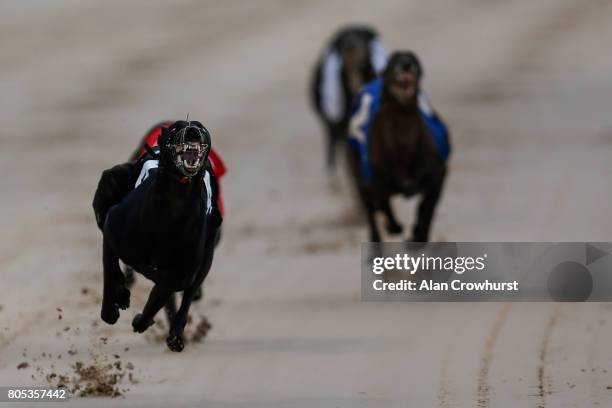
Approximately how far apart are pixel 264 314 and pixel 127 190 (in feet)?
9.61

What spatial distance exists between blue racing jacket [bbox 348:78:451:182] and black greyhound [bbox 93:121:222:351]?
3154mm

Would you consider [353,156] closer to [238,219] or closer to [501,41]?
[238,219]

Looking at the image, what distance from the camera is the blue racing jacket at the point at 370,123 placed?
32.8 ft

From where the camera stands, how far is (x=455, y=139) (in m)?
17.2

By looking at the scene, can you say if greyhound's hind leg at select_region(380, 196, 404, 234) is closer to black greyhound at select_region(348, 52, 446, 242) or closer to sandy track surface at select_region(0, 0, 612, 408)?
black greyhound at select_region(348, 52, 446, 242)

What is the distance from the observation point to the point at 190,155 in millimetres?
6324

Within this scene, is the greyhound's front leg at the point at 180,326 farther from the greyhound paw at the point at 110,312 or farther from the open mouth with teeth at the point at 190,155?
the open mouth with teeth at the point at 190,155

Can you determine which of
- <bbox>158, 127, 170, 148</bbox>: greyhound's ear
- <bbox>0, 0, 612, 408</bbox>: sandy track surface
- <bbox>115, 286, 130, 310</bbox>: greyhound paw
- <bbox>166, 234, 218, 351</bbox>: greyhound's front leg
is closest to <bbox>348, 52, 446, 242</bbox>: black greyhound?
<bbox>0, 0, 612, 408</bbox>: sandy track surface

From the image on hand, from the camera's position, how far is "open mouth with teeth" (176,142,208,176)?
6320 mm

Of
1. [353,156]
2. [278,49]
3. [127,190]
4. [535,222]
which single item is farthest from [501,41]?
[127,190]

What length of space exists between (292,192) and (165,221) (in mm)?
7962

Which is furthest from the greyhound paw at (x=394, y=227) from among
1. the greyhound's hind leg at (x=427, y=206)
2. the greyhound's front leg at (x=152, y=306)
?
the greyhound's front leg at (x=152, y=306)

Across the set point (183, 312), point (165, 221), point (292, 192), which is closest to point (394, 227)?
point (183, 312)

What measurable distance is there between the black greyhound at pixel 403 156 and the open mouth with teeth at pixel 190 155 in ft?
11.0
